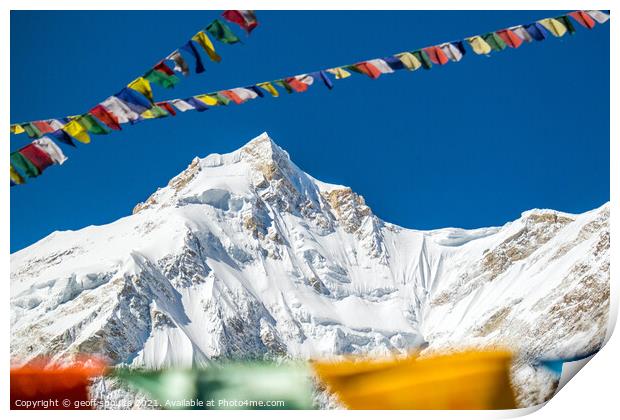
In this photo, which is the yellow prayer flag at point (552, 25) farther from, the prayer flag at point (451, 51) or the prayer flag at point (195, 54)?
the prayer flag at point (195, 54)

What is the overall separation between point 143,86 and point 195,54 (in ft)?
1.91

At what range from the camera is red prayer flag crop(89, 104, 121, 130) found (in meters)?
6.37

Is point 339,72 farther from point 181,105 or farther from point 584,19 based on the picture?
point 584,19

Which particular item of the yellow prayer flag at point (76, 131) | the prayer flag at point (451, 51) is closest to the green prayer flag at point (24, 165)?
the yellow prayer flag at point (76, 131)

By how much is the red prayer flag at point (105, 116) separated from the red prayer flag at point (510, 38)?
11.6ft

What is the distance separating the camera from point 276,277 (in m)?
53.0

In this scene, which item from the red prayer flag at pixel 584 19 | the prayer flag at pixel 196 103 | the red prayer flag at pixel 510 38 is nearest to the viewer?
the prayer flag at pixel 196 103

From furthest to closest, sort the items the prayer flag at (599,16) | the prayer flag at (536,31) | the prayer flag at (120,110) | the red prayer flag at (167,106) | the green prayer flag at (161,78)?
1. the prayer flag at (599,16)
2. the prayer flag at (536,31)
3. the red prayer flag at (167,106)
4. the green prayer flag at (161,78)
5. the prayer flag at (120,110)

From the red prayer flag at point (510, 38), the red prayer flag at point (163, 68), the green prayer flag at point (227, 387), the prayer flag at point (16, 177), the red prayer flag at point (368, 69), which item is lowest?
the green prayer flag at point (227, 387)

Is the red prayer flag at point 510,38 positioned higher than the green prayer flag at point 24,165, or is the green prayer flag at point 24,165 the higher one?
the green prayer flag at point 24,165

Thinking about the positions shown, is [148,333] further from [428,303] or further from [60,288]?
[428,303]

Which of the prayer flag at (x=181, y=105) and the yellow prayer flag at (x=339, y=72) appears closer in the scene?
the prayer flag at (x=181, y=105)

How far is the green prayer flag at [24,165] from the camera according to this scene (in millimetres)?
6172
